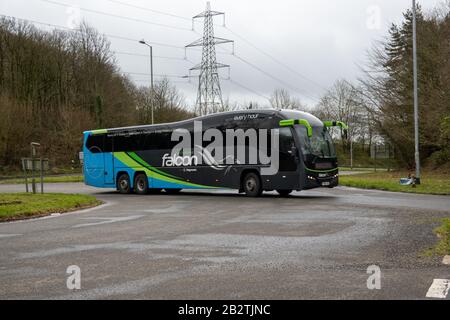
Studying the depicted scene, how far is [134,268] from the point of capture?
7871 mm

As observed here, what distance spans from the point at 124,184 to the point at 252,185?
8.24 meters

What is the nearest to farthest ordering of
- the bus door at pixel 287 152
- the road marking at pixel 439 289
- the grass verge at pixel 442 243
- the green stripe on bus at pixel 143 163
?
the road marking at pixel 439 289, the grass verge at pixel 442 243, the bus door at pixel 287 152, the green stripe on bus at pixel 143 163

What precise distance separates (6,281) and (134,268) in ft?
5.51

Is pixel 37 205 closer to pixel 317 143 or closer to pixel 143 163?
pixel 143 163

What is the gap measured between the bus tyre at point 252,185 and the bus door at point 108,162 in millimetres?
8659

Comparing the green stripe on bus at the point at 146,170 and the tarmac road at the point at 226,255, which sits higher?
the green stripe on bus at the point at 146,170

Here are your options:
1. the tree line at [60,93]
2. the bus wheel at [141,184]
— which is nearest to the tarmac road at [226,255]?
the bus wheel at [141,184]

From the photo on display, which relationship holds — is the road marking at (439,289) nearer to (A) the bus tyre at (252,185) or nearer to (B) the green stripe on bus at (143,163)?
(A) the bus tyre at (252,185)

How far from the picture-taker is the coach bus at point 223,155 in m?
21.6

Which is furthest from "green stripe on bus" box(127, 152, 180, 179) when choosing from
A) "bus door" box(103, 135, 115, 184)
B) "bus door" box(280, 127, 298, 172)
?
"bus door" box(280, 127, 298, 172)

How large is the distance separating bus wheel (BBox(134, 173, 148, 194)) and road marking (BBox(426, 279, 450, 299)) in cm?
2155

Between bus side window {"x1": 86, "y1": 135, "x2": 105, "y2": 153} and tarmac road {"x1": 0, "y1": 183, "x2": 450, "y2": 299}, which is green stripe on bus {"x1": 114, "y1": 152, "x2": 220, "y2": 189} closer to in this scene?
bus side window {"x1": 86, "y1": 135, "x2": 105, "y2": 153}

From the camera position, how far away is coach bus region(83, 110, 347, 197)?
21625mm

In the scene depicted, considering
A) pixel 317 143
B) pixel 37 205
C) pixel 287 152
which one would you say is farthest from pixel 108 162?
pixel 317 143
